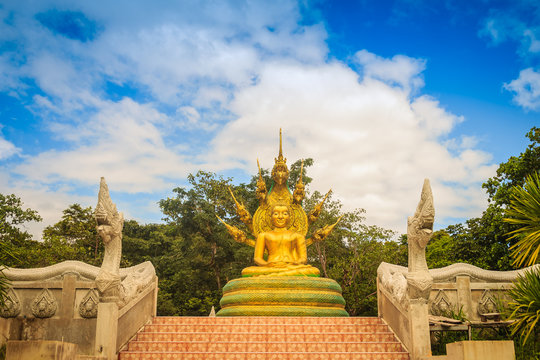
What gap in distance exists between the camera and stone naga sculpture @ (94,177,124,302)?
1000 cm

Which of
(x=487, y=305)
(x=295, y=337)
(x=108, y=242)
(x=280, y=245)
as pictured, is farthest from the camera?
(x=280, y=245)

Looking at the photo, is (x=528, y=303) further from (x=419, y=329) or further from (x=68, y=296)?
(x=68, y=296)

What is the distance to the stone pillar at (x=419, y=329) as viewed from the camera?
945 cm

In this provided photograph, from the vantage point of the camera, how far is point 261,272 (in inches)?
602

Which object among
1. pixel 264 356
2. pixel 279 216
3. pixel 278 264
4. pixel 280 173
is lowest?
pixel 264 356

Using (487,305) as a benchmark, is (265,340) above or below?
below

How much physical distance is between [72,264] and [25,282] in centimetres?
111

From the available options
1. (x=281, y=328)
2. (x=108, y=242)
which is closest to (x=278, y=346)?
(x=281, y=328)

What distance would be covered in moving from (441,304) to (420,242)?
10.7 feet

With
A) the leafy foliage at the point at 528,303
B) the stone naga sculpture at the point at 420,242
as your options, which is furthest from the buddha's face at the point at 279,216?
the leafy foliage at the point at 528,303

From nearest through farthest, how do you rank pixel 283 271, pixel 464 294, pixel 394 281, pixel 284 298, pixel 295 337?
pixel 295 337, pixel 394 281, pixel 464 294, pixel 284 298, pixel 283 271

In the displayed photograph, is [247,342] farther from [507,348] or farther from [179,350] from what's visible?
[507,348]

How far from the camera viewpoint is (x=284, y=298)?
13742mm

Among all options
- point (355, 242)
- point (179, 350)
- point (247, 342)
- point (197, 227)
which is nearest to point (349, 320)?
point (247, 342)
